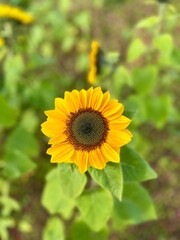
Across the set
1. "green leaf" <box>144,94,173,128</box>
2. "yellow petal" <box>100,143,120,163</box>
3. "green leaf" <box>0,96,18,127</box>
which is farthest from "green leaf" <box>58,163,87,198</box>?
"green leaf" <box>144,94,173,128</box>

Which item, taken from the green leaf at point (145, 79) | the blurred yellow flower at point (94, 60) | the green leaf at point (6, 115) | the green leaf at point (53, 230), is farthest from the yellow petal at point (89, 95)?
the green leaf at point (145, 79)

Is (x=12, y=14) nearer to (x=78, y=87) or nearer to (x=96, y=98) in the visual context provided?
(x=78, y=87)

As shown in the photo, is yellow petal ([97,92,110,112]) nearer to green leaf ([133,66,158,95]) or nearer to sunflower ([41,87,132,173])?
sunflower ([41,87,132,173])

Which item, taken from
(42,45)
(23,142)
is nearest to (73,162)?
(23,142)

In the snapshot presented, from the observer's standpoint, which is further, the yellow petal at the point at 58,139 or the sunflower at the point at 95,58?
the sunflower at the point at 95,58

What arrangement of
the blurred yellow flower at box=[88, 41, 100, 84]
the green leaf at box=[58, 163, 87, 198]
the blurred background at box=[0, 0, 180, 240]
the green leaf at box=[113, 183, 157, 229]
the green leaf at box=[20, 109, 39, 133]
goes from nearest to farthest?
the green leaf at box=[58, 163, 87, 198] < the green leaf at box=[113, 183, 157, 229] < the blurred yellow flower at box=[88, 41, 100, 84] < the blurred background at box=[0, 0, 180, 240] < the green leaf at box=[20, 109, 39, 133]

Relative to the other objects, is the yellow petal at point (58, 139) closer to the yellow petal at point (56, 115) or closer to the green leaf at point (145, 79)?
the yellow petal at point (56, 115)

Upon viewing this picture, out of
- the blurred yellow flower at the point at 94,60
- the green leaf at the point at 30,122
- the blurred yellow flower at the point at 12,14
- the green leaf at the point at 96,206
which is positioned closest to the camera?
the green leaf at the point at 96,206
